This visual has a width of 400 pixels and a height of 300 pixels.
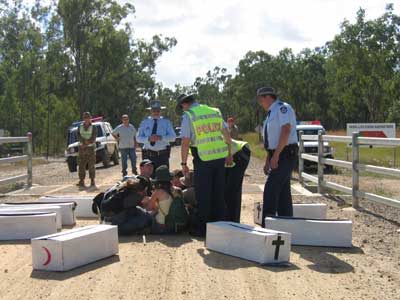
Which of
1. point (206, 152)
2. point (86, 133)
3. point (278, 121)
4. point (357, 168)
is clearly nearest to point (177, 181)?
point (206, 152)

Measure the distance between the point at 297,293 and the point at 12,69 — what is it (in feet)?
124

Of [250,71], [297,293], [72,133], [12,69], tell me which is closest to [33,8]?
[12,69]

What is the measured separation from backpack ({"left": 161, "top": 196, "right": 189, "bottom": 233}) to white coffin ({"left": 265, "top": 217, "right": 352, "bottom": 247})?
1194mm

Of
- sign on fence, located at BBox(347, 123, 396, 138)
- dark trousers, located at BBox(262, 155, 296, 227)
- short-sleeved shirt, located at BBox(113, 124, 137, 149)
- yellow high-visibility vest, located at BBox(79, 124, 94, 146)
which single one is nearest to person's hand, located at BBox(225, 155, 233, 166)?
dark trousers, located at BBox(262, 155, 296, 227)

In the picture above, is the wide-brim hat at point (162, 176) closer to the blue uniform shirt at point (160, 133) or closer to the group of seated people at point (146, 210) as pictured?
the group of seated people at point (146, 210)

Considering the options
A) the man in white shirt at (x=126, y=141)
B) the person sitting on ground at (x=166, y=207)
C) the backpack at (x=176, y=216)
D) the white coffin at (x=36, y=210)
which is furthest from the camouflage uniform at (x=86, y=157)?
the backpack at (x=176, y=216)

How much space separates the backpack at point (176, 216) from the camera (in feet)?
24.2

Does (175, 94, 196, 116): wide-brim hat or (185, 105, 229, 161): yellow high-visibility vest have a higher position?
(175, 94, 196, 116): wide-brim hat

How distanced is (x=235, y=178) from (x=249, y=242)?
1.91m

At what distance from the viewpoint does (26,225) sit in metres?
7.23

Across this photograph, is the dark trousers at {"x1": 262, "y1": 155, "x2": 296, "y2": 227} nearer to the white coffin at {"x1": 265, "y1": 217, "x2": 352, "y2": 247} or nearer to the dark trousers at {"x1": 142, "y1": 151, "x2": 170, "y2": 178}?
the white coffin at {"x1": 265, "y1": 217, "x2": 352, "y2": 247}

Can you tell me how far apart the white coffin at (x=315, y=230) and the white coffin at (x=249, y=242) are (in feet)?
2.34

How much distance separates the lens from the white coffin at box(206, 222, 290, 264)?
5773 mm

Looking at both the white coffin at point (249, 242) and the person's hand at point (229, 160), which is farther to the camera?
the person's hand at point (229, 160)
